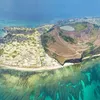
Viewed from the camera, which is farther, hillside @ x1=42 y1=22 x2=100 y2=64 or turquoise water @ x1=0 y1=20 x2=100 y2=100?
hillside @ x1=42 y1=22 x2=100 y2=64

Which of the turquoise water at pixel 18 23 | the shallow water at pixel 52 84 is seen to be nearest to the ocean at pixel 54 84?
the shallow water at pixel 52 84

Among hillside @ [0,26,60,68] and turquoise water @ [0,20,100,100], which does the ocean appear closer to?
turquoise water @ [0,20,100,100]

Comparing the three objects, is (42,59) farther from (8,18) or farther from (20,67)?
(8,18)

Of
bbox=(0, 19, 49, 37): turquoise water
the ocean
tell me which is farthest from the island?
bbox=(0, 19, 49, 37): turquoise water

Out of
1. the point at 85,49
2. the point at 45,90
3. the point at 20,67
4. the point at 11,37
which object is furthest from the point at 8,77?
the point at 85,49

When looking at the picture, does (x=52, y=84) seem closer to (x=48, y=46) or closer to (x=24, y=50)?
→ (x=48, y=46)

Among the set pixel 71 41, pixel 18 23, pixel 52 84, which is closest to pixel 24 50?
pixel 71 41

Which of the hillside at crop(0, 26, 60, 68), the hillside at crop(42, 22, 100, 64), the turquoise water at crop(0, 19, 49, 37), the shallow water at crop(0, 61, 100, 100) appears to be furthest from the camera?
the turquoise water at crop(0, 19, 49, 37)
